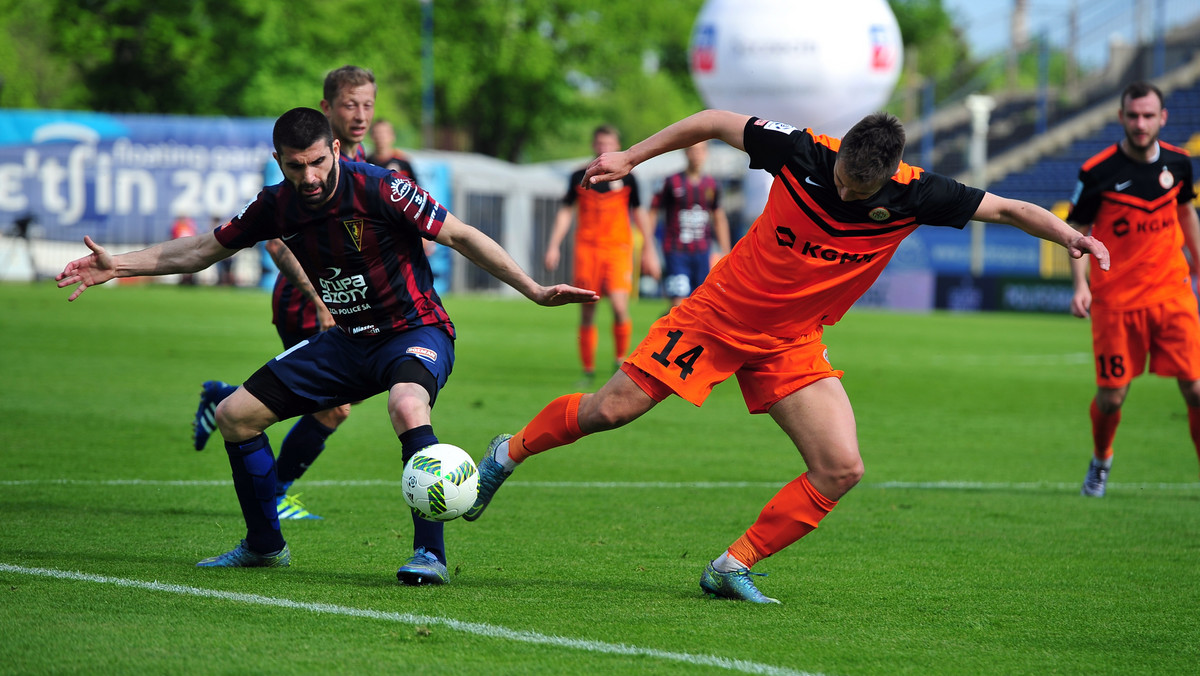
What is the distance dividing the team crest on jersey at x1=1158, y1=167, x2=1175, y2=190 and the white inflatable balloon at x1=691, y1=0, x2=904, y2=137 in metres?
25.2

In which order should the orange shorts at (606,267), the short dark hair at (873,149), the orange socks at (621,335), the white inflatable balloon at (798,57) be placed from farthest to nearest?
1. the white inflatable balloon at (798,57)
2. the orange shorts at (606,267)
3. the orange socks at (621,335)
4. the short dark hair at (873,149)

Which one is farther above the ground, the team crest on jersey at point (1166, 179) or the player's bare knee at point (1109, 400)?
the team crest on jersey at point (1166, 179)

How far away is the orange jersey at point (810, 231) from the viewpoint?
502cm

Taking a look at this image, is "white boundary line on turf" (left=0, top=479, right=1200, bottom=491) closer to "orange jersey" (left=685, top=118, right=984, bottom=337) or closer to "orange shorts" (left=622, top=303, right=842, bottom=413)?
"orange shorts" (left=622, top=303, right=842, bottom=413)

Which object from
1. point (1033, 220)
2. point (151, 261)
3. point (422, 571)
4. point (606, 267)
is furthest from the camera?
point (606, 267)

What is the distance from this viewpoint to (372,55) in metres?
53.9

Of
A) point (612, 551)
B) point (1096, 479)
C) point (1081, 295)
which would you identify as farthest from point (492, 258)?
point (1096, 479)

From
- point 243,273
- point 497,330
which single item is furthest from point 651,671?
point 243,273

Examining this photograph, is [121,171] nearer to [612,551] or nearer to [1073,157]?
[1073,157]

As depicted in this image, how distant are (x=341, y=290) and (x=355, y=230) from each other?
0.25m

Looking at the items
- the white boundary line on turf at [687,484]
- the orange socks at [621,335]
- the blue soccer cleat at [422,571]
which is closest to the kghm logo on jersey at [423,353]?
the blue soccer cleat at [422,571]

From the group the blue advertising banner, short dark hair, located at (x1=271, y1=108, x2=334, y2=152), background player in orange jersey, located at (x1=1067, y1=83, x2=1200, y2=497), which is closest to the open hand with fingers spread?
short dark hair, located at (x1=271, y1=108, x2=334, y2=152)

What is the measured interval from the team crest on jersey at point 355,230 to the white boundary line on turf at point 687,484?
2814 mm

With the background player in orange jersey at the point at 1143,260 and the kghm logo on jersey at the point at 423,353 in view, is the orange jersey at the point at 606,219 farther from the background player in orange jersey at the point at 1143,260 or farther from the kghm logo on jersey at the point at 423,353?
the kghm logo on jersey at the point at 423,353
